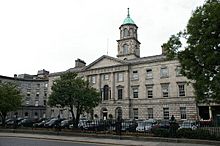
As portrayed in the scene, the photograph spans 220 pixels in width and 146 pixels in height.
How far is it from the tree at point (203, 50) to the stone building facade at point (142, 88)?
32580 mm

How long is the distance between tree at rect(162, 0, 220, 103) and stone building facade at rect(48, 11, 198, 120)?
1283 inches

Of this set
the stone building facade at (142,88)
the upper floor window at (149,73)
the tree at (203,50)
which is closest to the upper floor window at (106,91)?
the stone building facade at (142,88)

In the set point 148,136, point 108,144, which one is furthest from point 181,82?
point 108,144

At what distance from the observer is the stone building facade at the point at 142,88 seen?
167ft

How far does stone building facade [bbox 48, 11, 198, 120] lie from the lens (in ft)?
167

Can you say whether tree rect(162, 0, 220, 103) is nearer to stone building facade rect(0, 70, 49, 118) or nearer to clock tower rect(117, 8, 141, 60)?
clock tower rect(117, 8, 141, 60)

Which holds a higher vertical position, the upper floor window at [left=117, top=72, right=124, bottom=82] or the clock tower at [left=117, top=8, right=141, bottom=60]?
the clock tower at [left=117, top=8, right=141, bottom=60]

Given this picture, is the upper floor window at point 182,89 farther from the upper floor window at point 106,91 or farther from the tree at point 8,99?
the tree at point 8,99

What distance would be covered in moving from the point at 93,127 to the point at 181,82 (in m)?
30.6

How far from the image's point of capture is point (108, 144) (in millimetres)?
17953

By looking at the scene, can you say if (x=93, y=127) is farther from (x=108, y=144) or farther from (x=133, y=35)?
(x=133, y=35)

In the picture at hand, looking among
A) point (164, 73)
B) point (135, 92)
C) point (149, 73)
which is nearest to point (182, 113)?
point (164, 73)

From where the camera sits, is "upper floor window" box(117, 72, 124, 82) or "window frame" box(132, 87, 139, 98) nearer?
"window frame" box(132, 87, 139, 98)

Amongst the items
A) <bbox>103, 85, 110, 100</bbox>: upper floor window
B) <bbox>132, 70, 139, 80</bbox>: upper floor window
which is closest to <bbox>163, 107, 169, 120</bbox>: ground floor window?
<bbox>132, 70, 139, 80</bbox>: upper floor window
